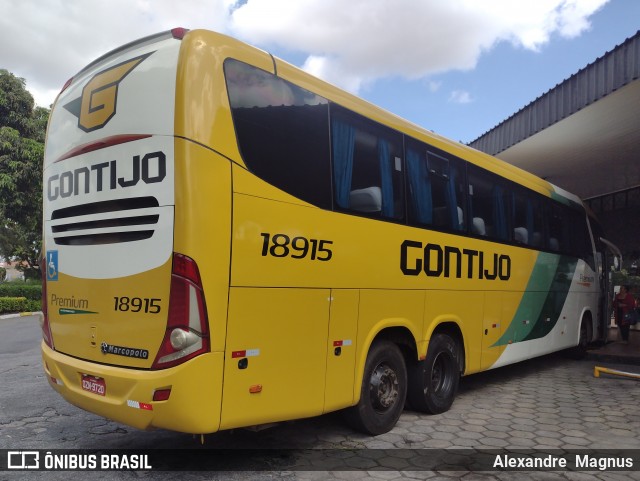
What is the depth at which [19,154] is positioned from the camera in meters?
20.1

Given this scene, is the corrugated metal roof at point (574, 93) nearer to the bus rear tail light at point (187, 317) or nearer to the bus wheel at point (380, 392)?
the bus wheel at point (380, 392)

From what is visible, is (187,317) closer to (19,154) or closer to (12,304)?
(12,304)

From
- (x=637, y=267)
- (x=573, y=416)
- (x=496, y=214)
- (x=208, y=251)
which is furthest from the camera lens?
(x=637, y=267)

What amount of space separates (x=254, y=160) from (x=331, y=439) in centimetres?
285

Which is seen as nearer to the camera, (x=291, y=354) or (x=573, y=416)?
(x=291, y=354)

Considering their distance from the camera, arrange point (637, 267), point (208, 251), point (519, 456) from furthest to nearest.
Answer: point (637, 267), point (519, 456), point (208, 251)

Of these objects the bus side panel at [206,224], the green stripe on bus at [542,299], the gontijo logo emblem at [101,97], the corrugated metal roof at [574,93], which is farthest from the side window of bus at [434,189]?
the corrugated metal roof at [574,93]

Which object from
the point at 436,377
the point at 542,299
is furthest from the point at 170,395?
the point at 542,299

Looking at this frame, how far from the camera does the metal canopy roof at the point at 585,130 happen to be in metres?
8.53

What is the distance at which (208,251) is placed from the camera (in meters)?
3.56

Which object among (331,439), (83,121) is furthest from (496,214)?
(83,121)

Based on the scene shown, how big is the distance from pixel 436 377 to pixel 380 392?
4.20 feet

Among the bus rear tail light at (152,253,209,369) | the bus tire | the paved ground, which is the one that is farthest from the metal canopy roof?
the bus rear tail light at (152,253,209,369)

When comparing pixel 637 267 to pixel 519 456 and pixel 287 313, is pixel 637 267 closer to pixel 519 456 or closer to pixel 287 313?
pixel 519 456
